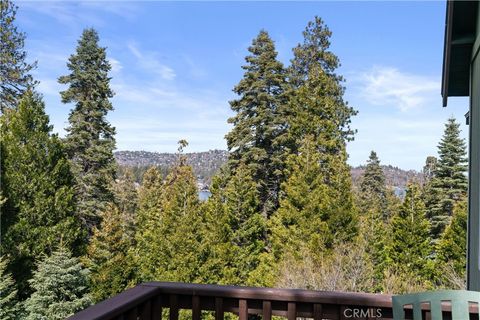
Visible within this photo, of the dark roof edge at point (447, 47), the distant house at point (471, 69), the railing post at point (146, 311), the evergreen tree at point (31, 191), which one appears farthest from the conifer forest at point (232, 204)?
the railing post at point (146, 311)

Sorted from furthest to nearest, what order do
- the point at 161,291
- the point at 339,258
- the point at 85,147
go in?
the point at 85,147, the point at 339,258, the point at 161,291

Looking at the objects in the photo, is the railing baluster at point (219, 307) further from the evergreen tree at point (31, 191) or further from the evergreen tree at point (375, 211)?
the evergreen tree at point (375, 211)

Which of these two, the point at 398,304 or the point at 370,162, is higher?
the point at 370,162

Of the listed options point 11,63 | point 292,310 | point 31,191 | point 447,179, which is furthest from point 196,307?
point 447,179

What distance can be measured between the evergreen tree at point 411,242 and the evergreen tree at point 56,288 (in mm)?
11539

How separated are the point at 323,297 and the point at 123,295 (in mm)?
837

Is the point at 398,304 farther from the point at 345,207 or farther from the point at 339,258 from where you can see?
the point at 345,207

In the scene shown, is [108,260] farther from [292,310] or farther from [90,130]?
[292,310]

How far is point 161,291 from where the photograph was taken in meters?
1.93

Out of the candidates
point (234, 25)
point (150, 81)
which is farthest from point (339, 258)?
point (150, 81)

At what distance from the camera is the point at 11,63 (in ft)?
46.9

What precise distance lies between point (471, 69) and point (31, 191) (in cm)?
1445

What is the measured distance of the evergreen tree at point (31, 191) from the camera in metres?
14.2

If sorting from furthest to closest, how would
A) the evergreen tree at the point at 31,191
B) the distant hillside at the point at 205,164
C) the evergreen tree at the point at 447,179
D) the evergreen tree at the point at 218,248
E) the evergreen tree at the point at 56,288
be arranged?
the distant hillside at the point at 205,164
the evergreen tree at the point at 447,179
the evergreen tree at the point at 218,248
the evergreen tree at the point at 31,191
the evergreen tree at the point at 56,288
